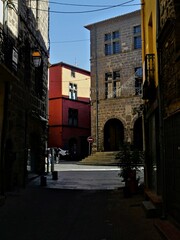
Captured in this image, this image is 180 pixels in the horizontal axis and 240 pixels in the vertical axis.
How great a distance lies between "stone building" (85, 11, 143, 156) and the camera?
33.8m

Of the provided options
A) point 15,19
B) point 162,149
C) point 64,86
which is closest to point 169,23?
point 162,149

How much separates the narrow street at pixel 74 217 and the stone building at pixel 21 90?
4.73ft

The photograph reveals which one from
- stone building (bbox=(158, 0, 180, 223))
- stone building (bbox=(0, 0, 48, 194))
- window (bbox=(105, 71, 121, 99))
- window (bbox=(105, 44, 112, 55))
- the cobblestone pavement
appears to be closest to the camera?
stone building (bbox=(158, 0, 180, 223))

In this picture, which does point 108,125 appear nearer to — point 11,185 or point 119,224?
point 11,185

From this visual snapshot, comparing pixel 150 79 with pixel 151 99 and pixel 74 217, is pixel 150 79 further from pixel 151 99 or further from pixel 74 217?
pixel 74 217

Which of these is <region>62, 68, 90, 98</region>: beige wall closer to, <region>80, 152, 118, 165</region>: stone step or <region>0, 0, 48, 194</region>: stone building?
<region>80, 152, 118, 165</region>: stone step

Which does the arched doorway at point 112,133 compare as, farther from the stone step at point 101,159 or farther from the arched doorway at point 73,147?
the arched doorway at point 73,147

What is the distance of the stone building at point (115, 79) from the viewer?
33.8 m

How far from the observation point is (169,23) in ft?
22.4

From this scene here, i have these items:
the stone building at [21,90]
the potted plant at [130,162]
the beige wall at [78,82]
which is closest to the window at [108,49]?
the beige wall at [78,82]

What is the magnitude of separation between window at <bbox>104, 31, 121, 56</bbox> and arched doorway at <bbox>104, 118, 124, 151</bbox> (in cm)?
636

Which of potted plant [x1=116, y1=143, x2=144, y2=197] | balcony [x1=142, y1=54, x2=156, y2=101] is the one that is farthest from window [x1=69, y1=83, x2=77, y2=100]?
balcony [x1=142, y1=54, x2=156, y2=101]

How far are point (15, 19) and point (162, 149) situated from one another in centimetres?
805

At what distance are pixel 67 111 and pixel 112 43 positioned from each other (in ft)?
30.3
